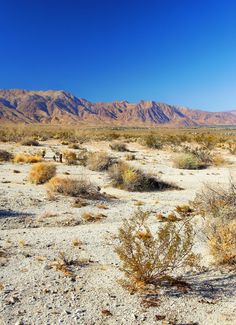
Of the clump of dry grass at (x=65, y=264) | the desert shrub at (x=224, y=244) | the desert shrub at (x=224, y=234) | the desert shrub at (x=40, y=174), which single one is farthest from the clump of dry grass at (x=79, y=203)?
the desert shrub at (x=224, y=244)

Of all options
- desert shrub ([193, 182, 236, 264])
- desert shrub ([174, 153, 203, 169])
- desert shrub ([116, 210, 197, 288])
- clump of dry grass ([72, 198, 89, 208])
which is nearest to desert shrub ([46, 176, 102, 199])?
clump of dry grass ([72, 198, 89, 208])

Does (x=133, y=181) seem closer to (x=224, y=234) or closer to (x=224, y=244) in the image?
(x=224, y=234)

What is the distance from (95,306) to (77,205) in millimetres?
6835

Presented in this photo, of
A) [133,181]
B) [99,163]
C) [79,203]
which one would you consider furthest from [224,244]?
[99,163]

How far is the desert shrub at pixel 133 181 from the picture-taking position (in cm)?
1599

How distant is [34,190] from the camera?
48.3 ft

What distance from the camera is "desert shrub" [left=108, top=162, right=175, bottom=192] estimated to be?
52.5 feet

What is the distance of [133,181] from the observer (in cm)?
1597

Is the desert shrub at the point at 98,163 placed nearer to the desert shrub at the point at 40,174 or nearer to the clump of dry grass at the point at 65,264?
the desert shrub at the point at 40,174

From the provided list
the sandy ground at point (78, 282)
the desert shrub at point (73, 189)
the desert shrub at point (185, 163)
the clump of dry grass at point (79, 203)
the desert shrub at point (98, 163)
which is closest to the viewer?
the sandy ground at point (78, 282)

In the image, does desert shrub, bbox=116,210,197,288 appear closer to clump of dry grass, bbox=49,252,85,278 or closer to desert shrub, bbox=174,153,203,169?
clump of dry grass, bbox=49,252,85,278

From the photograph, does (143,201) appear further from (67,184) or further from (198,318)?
(198,318)

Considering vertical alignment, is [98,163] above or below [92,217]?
above

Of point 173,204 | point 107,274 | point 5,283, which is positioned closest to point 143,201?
point 173,204
